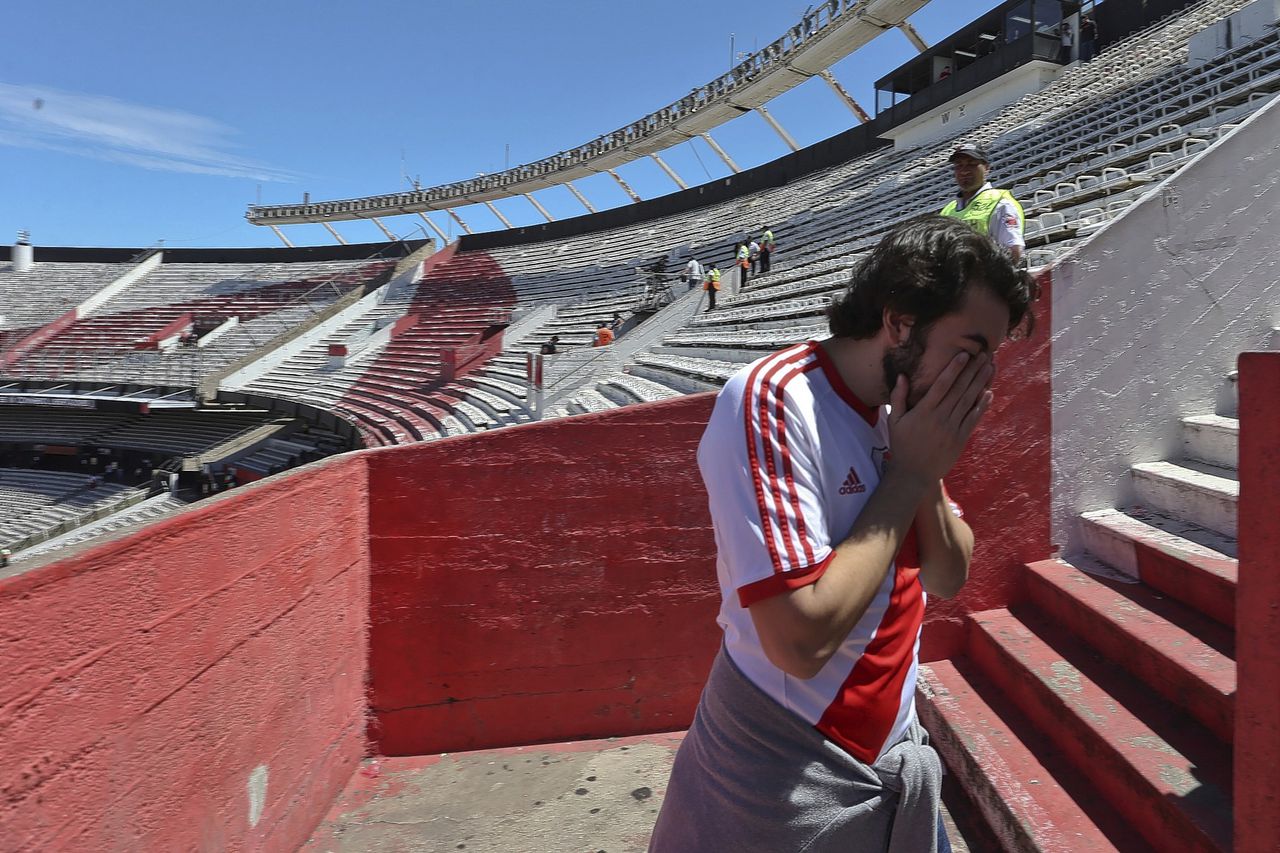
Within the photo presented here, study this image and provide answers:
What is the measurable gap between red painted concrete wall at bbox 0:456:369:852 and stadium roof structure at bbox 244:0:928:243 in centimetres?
2063

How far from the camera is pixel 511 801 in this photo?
2816 mm

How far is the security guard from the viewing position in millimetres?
3865

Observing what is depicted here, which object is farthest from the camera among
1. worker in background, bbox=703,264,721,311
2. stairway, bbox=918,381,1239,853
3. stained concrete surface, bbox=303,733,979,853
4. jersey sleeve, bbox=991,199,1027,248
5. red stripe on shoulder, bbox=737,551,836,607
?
worker in background, bbox=703,264,721,311

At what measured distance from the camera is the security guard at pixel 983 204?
3865 millimetres

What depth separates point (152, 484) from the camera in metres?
17.9

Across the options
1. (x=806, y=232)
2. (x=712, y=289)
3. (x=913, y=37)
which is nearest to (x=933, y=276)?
(x=712, y=289)

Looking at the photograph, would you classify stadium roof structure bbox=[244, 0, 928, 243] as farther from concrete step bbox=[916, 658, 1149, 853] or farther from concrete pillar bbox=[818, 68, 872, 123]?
concrete step bbox=[916, 658, 1149, 853]

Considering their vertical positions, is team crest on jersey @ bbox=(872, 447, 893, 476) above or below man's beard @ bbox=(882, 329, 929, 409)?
below

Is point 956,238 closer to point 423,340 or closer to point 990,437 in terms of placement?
point 990,437

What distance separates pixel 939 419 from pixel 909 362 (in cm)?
10

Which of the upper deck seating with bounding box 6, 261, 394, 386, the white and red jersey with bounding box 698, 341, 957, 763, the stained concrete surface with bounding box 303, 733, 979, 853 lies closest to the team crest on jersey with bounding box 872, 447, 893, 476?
the white and red jersey with bounding box 698, 341, 957, 763

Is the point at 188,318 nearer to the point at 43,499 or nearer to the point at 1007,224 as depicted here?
the point at 43,499

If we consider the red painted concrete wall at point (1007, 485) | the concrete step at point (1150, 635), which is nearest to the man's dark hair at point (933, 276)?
the concrete step at point (1150, 635)

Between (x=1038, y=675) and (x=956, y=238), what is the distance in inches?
83.4
